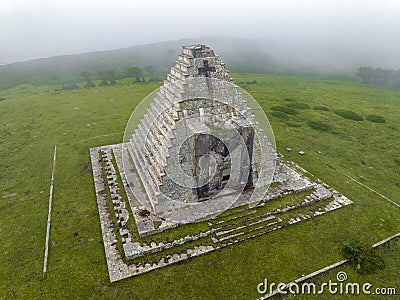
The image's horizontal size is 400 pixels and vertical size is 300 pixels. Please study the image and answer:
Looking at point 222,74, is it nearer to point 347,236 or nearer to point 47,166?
point 347,236

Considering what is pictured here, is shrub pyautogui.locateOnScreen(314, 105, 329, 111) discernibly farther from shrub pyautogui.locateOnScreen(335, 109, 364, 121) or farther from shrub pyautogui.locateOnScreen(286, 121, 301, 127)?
shrub pyautogui.locateOnScreen(286, 121, 301, 127)

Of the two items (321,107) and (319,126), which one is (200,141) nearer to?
(319,126)

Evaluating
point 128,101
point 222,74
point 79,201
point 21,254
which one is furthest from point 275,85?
point 21,254

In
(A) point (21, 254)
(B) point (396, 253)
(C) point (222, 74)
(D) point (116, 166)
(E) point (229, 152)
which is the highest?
(C) point (222, 74)

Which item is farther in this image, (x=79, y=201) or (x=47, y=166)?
(x=47, y=166)

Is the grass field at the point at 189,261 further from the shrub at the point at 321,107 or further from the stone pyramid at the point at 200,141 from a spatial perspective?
the stone pyramid at the point at 200,141

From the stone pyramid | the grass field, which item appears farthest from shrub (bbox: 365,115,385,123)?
the stone pyramid

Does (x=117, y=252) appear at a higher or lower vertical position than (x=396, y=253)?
higher
